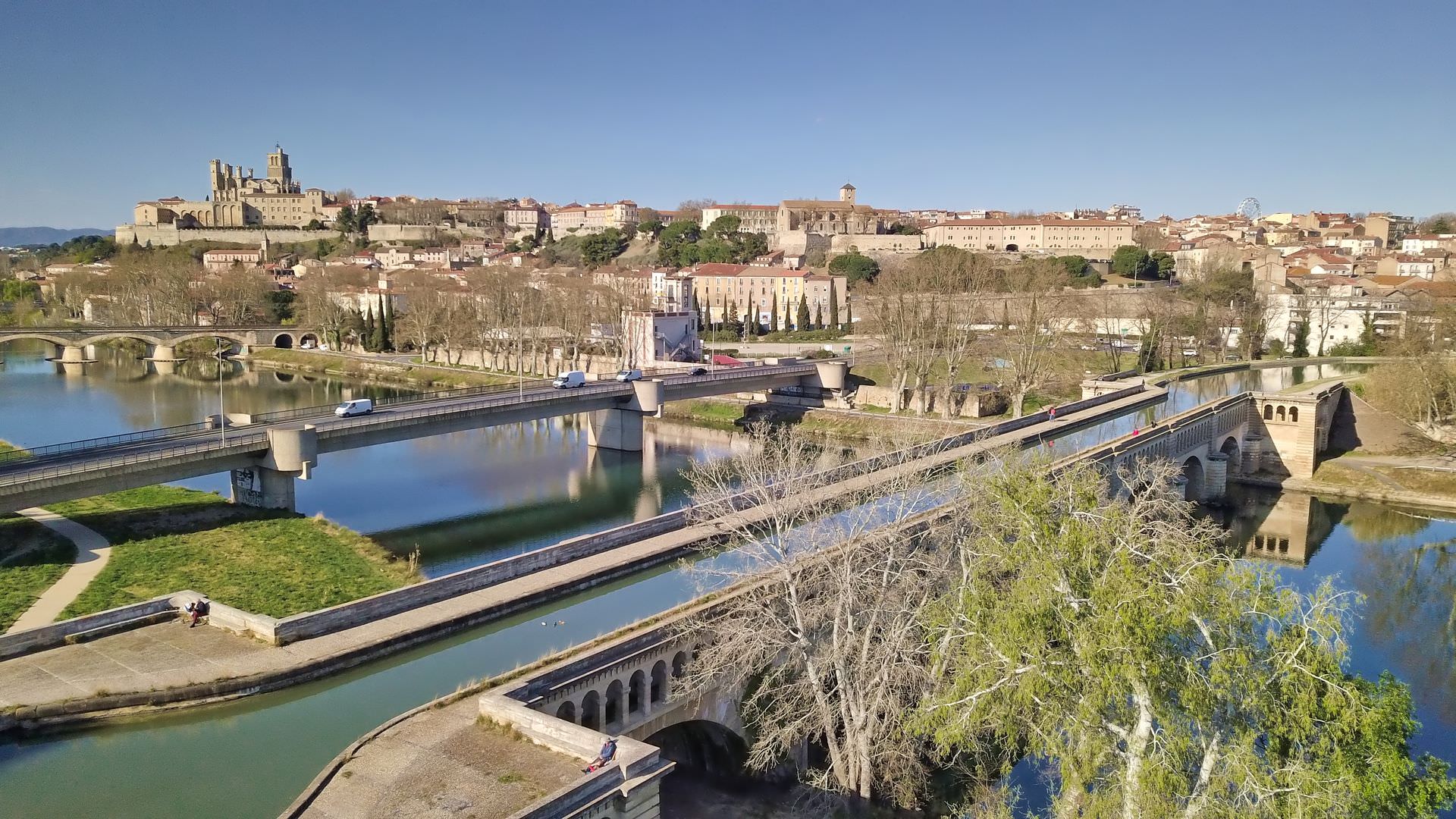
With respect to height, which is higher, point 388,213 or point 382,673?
point 388,213

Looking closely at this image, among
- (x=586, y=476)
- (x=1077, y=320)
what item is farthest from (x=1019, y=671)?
(x=1077, y=320)

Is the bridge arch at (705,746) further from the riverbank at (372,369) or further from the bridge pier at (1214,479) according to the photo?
the riverbank at (372,369)

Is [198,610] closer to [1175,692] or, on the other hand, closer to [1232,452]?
[1175,692]

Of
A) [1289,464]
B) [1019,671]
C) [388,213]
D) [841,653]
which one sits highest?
[388,213]

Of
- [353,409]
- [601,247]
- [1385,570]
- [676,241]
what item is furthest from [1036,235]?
[353,409]

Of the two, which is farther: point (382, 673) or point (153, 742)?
point (382, 673)

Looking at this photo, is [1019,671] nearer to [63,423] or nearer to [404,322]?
[63,423]

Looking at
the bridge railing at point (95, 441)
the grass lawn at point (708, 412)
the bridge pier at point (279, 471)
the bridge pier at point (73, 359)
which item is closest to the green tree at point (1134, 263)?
the grass lawn at point (708, 412)
